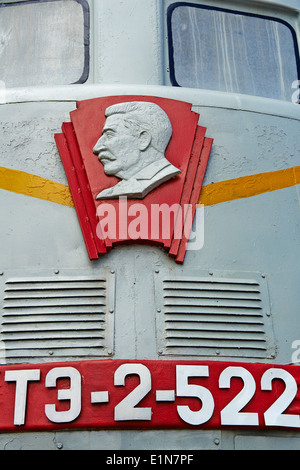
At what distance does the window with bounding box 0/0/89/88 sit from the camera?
7180 millimetres

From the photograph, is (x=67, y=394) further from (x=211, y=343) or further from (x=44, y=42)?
(x=44, y=42)

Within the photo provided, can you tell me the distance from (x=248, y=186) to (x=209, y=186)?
331mm

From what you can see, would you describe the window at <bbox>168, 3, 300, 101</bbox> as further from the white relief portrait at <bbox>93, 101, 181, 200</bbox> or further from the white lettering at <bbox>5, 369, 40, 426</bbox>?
the white lettering at <bbox>5, 369, 40, 426</bbox>

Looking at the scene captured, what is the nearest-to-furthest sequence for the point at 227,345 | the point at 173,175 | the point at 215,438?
the point at 215,438
the point at 227,345
the point at 173,175

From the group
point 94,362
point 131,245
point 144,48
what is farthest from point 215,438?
point 144,48

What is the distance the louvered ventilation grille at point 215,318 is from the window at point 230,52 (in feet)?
6.85

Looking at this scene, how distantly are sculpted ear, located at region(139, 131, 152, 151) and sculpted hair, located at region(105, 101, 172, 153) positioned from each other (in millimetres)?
26

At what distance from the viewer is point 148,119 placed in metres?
6.51

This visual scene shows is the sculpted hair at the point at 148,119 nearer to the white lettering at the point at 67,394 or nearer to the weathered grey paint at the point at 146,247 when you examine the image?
the weathered grey paint at the point at 146,247

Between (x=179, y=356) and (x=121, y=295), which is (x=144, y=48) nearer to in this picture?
(x=121, y=295)

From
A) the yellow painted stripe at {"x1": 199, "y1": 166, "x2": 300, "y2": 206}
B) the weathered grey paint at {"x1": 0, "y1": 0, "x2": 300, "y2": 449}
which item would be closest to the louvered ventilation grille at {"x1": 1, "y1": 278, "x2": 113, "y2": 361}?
the weathered grey paint at {"x1": 0, "y1": 0, "x2": 300, "y2": 449}

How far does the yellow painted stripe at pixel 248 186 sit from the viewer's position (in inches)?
253

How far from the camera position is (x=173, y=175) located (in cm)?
635

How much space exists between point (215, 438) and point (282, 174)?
2.33m
